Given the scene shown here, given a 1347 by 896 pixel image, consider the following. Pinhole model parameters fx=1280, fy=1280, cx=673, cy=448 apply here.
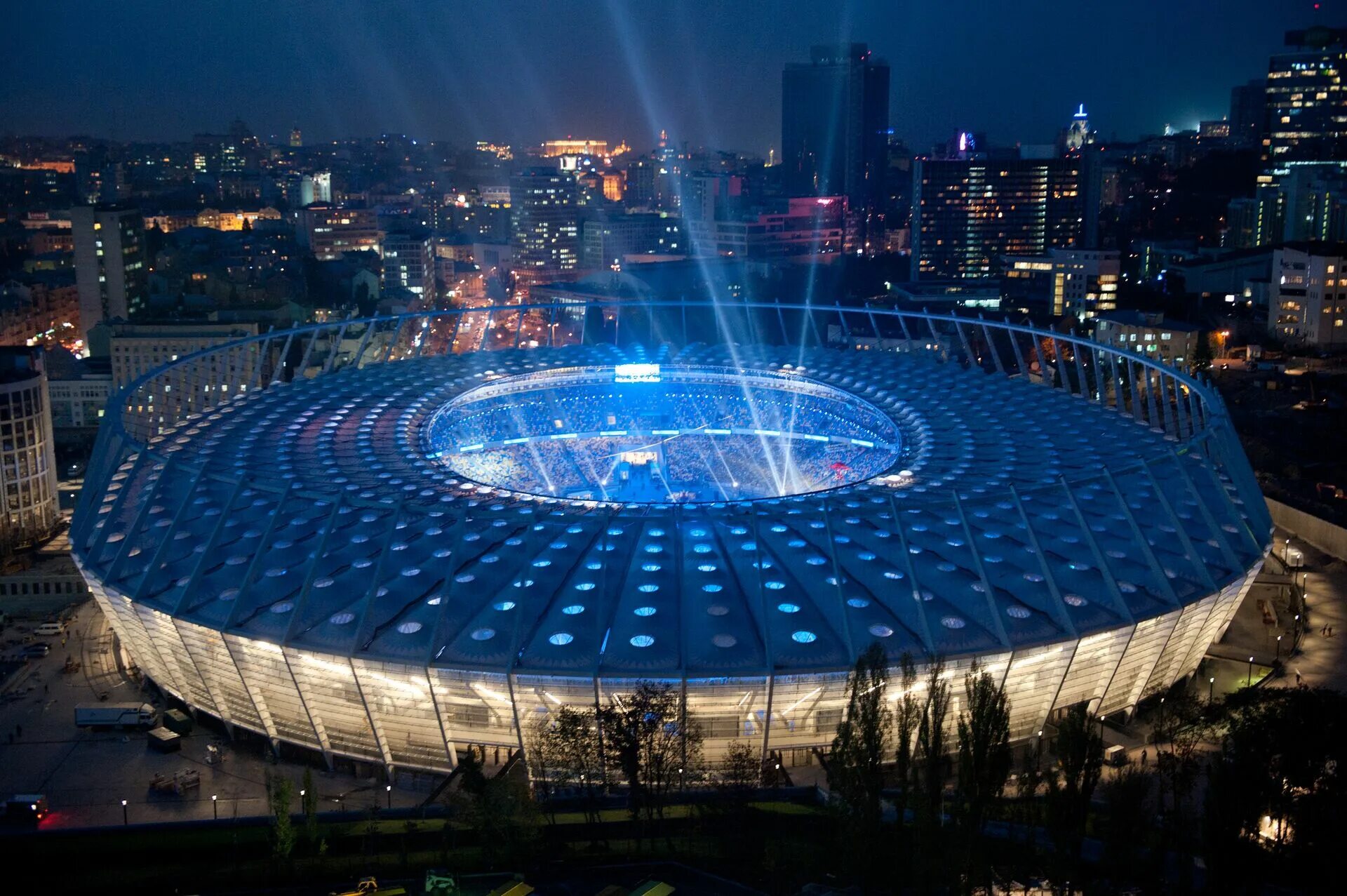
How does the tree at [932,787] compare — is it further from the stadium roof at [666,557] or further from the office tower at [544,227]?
the office tower at [544,227]

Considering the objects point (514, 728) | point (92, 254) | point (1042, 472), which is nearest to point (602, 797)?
point (514, 728)

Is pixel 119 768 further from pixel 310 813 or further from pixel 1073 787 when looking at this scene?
pixel 1073 787

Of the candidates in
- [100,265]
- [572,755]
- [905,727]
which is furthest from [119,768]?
[100,265]

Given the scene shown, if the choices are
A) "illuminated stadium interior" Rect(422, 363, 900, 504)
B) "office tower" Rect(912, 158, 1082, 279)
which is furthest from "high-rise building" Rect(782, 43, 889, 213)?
"illuminated stadium interior" Rect(422, 363, 900, 504)

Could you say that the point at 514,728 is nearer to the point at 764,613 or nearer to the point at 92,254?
the point at 764,613

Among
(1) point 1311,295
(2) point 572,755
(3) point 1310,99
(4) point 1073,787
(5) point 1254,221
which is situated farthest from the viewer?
(3) point 1310,99
